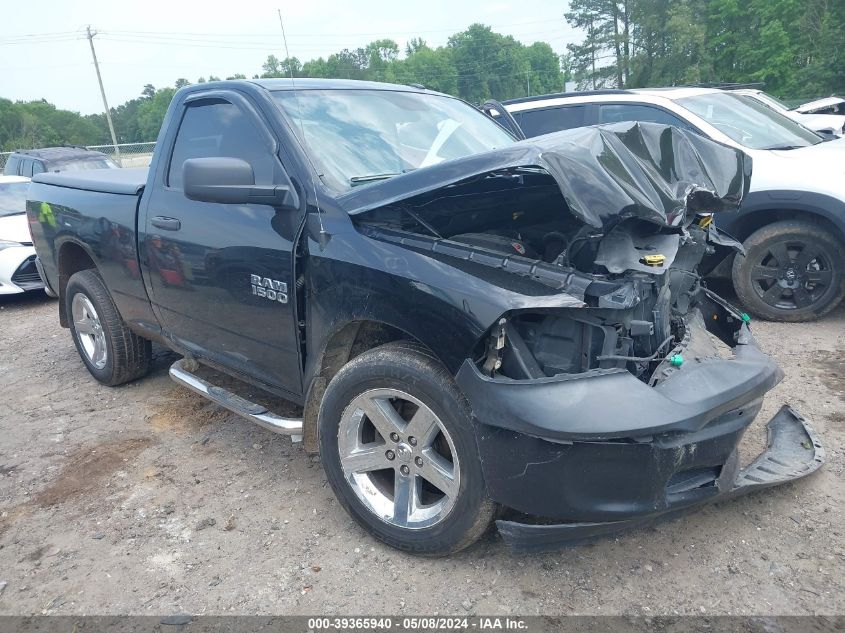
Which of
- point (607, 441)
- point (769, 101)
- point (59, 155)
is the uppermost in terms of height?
point (59, 155)

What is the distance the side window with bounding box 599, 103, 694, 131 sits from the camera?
5.99m

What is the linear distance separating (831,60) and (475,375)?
35.7 meters

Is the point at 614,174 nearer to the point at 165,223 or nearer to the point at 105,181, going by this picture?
the point at 165,223

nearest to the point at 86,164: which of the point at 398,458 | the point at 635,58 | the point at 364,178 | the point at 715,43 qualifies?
the point at 364,178

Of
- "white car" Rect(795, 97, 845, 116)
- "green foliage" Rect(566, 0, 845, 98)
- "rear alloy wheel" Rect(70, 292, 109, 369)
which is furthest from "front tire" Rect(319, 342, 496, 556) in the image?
"green foliage" Rect(566, 0, 845, 98)

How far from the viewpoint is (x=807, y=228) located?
5004 mm

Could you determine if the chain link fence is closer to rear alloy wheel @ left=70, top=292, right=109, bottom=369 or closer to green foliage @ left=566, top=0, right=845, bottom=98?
rear alloy wheel @ left=70, top=292, right=109, bottom=369

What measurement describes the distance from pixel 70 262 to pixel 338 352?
3.15 m

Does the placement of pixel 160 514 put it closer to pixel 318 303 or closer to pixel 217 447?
pixel 217 447

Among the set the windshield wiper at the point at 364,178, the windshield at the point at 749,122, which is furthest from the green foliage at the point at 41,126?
the windshield wiper at the point at 364,178

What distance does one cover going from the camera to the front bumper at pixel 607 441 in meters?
2.05

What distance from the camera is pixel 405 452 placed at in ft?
8.35

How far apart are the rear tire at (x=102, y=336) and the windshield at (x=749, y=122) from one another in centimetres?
542

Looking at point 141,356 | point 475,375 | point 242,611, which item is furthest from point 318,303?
point 141,356
